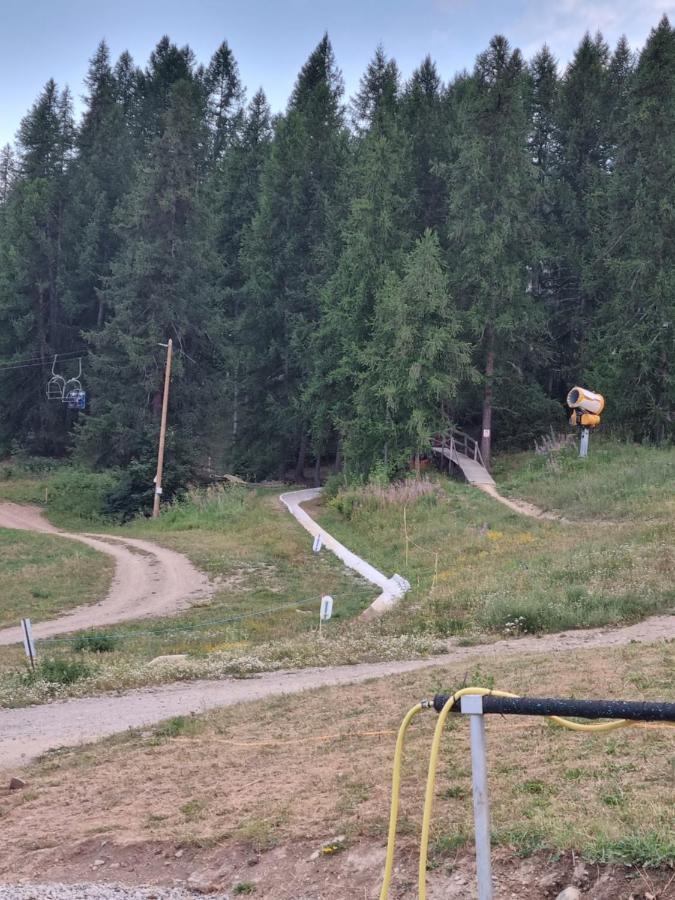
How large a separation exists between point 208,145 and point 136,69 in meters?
11.2

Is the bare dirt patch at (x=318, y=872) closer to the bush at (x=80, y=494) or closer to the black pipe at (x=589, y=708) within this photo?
the black pipe at (x=589, y=708)

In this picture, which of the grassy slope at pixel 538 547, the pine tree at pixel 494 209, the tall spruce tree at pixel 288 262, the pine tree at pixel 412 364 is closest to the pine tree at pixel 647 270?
the grassy slope at pixel 538 547

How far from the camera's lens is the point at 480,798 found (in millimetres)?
3713

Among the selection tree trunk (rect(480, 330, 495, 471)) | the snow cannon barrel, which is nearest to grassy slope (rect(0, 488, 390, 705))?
tree trunk (rect(480, 330, 495, 471))

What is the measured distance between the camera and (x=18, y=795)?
848cm

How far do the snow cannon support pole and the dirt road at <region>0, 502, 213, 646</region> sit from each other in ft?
59.4

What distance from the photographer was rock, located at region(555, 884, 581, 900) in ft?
15.1

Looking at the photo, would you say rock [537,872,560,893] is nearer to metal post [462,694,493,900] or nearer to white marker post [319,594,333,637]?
metal post [462,694,493,900]

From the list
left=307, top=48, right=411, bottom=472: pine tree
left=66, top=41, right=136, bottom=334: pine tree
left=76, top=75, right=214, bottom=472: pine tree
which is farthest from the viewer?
left=66, top=41, right=136, bottom=334: pine tree

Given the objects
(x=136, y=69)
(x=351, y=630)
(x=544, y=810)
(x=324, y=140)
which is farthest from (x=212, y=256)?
(x=544, y=810)

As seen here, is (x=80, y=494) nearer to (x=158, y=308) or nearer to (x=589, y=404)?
(x=158, y=308)

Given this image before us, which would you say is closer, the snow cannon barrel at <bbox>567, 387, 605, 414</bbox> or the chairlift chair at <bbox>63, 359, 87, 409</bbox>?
the snow cannon barrel at <bbox>567, 387, 605, 414</bbox>

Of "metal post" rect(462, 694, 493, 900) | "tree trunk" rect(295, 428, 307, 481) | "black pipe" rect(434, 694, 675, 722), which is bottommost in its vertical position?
"metal post" rect(462, 694, 493, 900)

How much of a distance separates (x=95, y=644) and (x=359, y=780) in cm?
1282
